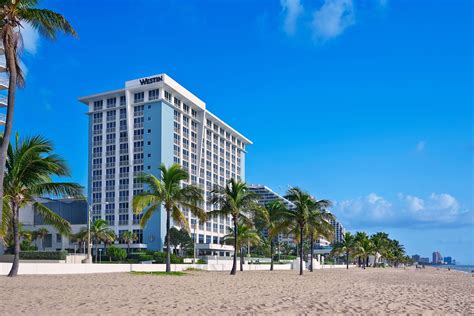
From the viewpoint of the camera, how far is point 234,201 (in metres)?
42.8

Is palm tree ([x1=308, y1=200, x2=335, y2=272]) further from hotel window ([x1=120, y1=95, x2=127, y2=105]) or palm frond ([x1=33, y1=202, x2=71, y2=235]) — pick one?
hotel window ([x1=120, y1=95, x2=127, y2=105])

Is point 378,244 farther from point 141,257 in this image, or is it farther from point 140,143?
point 141,257

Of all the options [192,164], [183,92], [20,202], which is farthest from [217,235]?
[20,202]

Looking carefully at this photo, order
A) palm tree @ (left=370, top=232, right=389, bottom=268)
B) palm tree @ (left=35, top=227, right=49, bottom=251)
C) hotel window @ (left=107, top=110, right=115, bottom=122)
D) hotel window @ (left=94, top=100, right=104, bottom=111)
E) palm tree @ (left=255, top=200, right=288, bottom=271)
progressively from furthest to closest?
1. palm tree @ (left=370, top=232, right=389, bottom=268)
2. hotel window @ (left=94, top=100, right=104, bottom=111)
3. hotel window @ (left=107, top=110, right=115, bottom=122)
4. palm tree @ (left=35, top=227, right=49, bottom=251)
5. palm tree @ (left=255, top=200, right=288, bottom=271)

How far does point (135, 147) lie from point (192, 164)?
1441 cm

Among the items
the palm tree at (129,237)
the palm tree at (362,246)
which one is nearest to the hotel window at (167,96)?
the palm tree at (129,237)

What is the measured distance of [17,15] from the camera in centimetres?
1886

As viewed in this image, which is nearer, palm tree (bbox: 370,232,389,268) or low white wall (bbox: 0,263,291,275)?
low white wall (bbox: 0,263,291,275)

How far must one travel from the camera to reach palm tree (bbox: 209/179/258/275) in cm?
4250

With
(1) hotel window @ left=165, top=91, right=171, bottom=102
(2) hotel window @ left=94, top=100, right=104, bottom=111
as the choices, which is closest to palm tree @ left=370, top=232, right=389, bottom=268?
(1) hotel window @ left=165, top=91, right=171, bottom=102

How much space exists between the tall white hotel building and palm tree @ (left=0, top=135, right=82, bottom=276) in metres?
72.8

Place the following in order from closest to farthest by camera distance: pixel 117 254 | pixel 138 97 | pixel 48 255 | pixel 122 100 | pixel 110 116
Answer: pixel 48 255 < pixel 117 254 < pixel 138 97 < pixel 122 100 < pixel 110 116

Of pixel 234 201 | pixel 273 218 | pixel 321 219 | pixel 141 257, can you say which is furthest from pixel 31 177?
pixel 141 257

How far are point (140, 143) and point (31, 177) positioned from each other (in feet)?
265
